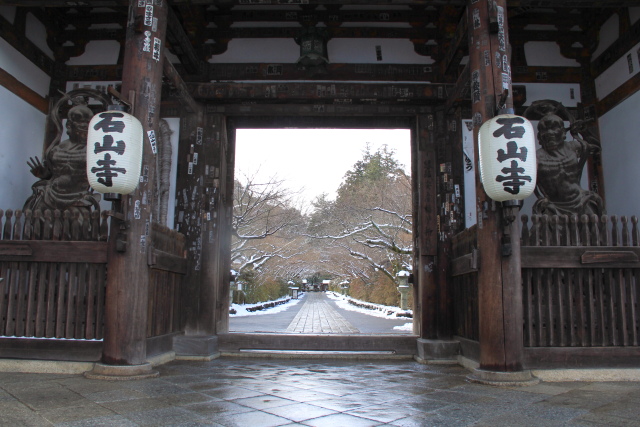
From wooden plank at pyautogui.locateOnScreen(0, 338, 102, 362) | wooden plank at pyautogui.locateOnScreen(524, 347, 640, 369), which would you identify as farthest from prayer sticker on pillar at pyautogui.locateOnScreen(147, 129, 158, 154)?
wooden plank at pyautogui.locateOnScreen(524, 347, 640, 369)

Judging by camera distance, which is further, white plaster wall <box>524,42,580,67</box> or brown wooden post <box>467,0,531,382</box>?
white plaster wall <box>524,42,580,67</box>

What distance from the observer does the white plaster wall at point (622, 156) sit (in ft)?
23.7

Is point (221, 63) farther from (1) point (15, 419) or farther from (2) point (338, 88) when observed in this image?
(1) point (15, 419)

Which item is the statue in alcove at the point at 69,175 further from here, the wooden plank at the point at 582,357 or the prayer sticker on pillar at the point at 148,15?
the wooden plank at the point at 582,357

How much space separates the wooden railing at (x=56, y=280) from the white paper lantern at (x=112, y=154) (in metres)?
0.75

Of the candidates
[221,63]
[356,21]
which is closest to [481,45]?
[356,21]

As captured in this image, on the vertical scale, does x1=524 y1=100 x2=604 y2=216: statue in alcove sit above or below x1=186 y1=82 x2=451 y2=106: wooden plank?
below

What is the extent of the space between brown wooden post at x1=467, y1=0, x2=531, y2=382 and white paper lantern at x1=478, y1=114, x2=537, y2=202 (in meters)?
0.27

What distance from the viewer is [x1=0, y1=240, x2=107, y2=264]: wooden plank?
582 cm

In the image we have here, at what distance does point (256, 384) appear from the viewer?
505 cm

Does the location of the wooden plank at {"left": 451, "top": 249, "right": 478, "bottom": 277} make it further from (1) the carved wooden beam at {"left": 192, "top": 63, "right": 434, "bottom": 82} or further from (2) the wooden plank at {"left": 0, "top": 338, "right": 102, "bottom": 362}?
(2) the wooden plank at {"left": 0, "top": 338, "right": 102, "bottom": 362}

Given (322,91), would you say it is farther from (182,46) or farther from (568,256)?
(568,256)

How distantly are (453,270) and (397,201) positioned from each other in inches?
521

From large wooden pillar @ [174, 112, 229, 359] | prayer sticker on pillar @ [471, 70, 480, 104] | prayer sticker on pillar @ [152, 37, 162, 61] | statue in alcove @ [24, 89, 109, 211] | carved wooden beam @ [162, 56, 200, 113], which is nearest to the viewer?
prayer sticker on pillar @ [471, 70, 480, 104]
